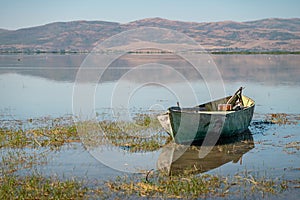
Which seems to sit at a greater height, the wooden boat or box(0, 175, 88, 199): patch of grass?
the wooden boat

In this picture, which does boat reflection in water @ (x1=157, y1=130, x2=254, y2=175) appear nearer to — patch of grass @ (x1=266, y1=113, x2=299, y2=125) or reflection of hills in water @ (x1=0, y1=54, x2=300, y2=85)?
patch of grass @ (x1=266, y1=113, x2=299, y2=125)

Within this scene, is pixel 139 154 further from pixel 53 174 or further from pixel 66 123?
pixel 66 123

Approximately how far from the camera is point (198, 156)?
12.1 m

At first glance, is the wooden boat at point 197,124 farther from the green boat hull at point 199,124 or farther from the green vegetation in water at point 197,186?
the green vegetation in water at point 197,186

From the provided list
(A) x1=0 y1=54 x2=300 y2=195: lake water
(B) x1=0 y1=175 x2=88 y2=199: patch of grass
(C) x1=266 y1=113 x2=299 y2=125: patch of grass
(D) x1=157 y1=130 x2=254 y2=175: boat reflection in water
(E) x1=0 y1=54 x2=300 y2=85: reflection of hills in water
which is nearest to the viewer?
(B) x1=0 y1=175 x2=88 y2=199: patch of grass

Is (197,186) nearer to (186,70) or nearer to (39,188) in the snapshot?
(39,188)

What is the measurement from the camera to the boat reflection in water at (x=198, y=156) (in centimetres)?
1109

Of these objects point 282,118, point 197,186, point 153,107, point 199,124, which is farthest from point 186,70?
point 197,186

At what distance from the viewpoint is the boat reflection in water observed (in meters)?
11.1

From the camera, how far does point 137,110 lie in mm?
20266

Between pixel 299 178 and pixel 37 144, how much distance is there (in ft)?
24.5

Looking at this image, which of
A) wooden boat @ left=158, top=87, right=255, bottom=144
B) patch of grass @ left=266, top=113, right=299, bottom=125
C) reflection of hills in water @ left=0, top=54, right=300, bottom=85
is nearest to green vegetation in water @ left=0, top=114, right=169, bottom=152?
wooden boat @ left=158, top=87, right=255, bottom=144

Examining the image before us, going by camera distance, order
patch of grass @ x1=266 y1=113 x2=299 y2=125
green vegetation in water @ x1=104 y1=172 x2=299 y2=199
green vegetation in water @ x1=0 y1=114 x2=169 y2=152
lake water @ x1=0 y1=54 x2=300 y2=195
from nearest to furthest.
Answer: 1. green vegetation in water @ x1=104 y1=172 x2=299 y2=199
2. lake water @ x1=0 y1=54 x2=300 y2=195
3. green vegetation in water @ x1=0 y1=114 x2=169 y2=152
4. patch of grass @ x1=266 y1=113 x2=299 y2=125

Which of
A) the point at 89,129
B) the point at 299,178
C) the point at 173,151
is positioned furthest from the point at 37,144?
the point at 299,178
